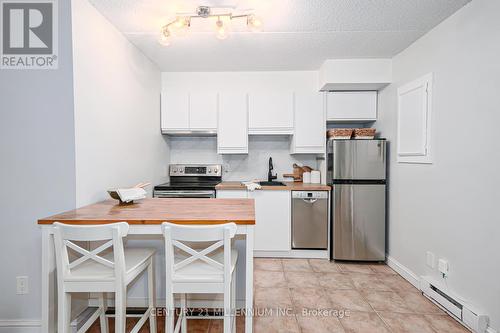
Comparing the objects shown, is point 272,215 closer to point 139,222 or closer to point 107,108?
point 139,222

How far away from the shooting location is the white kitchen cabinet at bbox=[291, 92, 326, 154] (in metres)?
3.50

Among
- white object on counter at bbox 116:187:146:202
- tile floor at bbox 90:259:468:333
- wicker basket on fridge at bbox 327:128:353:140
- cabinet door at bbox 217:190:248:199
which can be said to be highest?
→ wicker basket on fridge at bbox 327:128:353:140

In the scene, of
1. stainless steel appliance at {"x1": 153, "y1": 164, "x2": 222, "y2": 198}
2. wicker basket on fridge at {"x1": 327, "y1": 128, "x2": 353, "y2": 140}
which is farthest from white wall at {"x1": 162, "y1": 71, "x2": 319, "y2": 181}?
wicker basket on fridge at {"x1": 327, "y1": 128, "x2": 353, "y2": 140}

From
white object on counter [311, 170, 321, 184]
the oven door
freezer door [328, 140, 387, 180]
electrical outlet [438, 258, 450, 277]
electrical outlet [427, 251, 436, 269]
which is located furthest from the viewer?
white object on counter [311, 170, 321, 184]

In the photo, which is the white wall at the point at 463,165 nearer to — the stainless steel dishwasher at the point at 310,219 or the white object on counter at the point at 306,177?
the stainless steel dishwasher at the point at 310,219

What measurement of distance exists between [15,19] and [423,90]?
3.46m

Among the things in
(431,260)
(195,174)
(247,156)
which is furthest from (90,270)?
(431,260)

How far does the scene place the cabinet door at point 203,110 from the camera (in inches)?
140

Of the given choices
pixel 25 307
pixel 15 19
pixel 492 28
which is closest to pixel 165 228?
pixel 25 307

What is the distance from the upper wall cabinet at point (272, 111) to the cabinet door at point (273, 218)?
0.93 meters

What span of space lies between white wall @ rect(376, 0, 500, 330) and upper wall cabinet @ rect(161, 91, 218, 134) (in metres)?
2.42

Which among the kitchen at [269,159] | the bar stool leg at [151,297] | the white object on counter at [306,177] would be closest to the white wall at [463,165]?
the kitchen at [269,159]

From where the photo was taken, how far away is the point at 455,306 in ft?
6.72

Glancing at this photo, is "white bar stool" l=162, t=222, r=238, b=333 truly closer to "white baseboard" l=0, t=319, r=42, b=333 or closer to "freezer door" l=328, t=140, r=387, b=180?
"white baseboard" l=0, t=319, r=42, b=333
